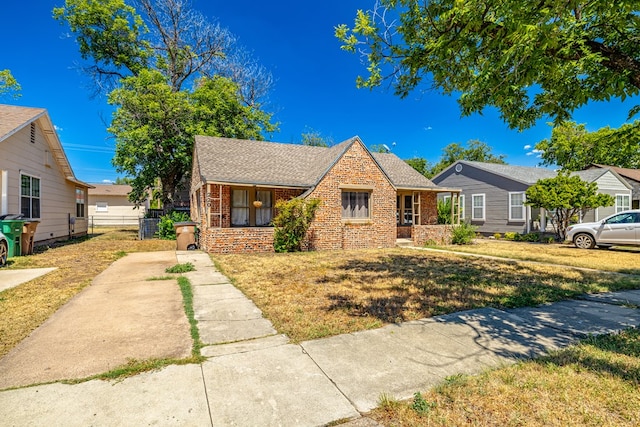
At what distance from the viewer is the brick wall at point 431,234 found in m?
15.3

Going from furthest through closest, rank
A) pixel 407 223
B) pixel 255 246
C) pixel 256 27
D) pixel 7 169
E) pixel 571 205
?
pixel 256 27
pixel 407 223
pixel 571 205
pixel 255 246
pixel 7 169

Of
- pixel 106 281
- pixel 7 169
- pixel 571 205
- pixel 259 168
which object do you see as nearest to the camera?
pixel 106 281

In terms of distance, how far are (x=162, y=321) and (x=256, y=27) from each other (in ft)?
64.3

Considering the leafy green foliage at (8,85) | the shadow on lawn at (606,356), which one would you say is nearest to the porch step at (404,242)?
the shadow on lawn at (606,356)

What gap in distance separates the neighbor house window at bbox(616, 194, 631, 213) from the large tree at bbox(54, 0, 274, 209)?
24.3m

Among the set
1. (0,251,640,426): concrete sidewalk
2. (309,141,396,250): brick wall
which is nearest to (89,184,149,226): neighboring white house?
(309,141,396,250): brick wall

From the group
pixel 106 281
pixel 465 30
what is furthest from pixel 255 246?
pixel 465 30

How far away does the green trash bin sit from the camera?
9.73m

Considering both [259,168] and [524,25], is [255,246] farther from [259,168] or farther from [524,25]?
[524,25]

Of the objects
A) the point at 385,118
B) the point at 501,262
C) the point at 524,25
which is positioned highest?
the point at 385,118

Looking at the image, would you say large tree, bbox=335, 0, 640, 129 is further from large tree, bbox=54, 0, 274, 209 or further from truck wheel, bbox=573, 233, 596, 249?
large tree, bbox=54, 0, 274, 209

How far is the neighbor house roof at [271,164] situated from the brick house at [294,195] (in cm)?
4

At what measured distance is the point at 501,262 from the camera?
32.6ft

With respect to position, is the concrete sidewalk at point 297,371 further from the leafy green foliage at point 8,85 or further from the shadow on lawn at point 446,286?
the leafy green foliage at point 8,85
